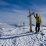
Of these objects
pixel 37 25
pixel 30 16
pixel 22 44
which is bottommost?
pixel 22 44

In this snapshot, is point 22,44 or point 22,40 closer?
point 22,44

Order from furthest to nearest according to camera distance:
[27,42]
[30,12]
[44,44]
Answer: [30,12]
[27,42]
[44,44]

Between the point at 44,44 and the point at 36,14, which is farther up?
the point at 36,14

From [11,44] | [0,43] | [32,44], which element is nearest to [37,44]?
[32,44]

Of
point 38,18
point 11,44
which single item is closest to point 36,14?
→ point 38,18

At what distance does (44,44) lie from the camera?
8242mm

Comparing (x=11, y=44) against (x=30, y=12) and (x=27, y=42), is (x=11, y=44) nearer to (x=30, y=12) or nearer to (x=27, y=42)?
(x=27, y=42)

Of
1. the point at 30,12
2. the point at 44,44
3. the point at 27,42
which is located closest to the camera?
the point at 44,44

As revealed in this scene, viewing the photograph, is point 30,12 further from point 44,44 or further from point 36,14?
point 44,44

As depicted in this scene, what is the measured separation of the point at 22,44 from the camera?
28.1ft

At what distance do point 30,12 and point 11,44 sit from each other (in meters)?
5.98

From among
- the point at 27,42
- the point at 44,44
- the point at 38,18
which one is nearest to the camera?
the point at 44,44

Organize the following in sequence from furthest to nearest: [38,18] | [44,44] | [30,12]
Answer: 1. [30,12]
2. [38,18]
3. [44,44]

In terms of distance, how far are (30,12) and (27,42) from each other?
543 centimetres
